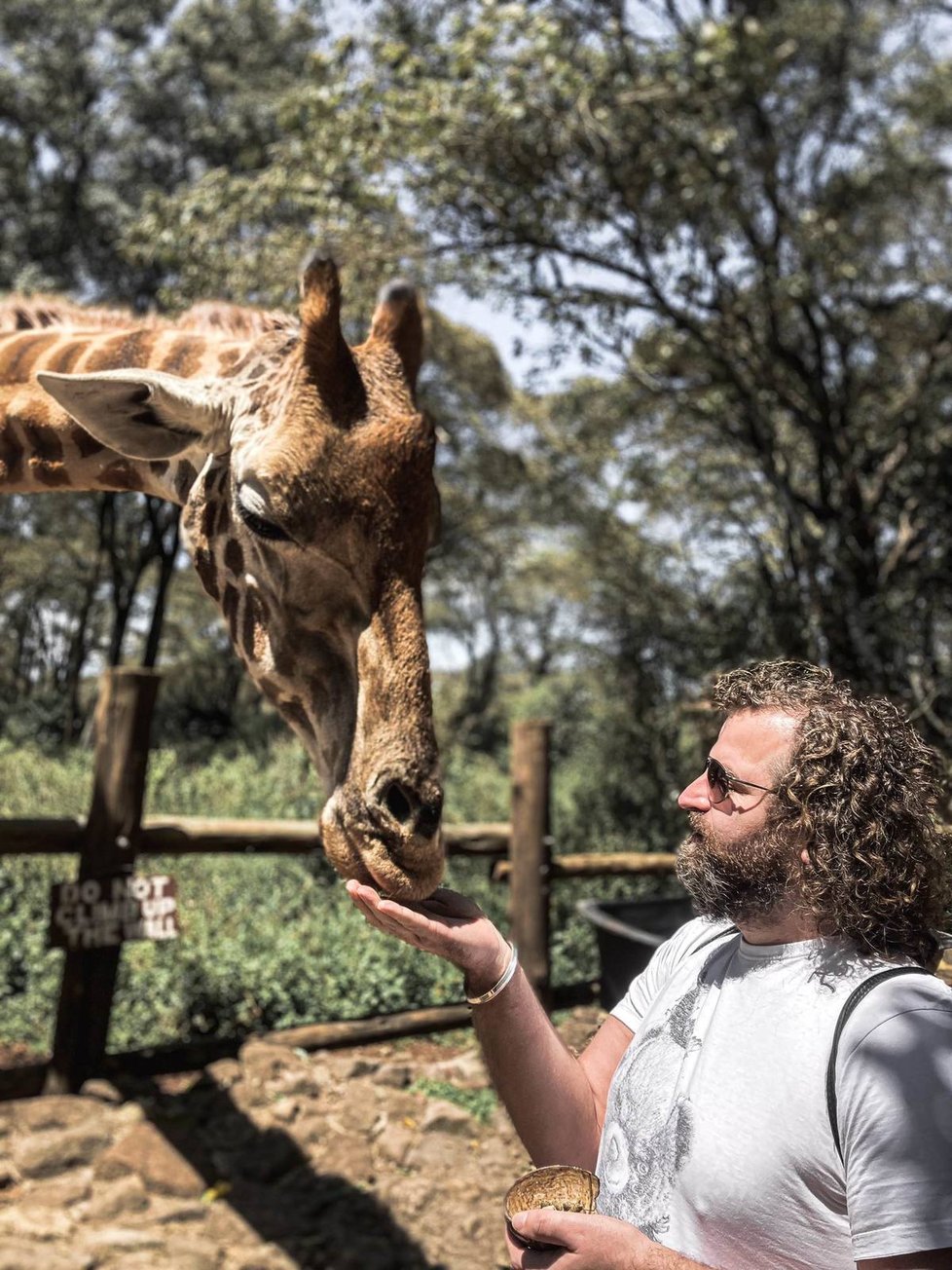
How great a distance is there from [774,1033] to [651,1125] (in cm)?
26

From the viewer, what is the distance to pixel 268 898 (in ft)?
22.5

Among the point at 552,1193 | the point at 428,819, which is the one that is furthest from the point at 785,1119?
the point at 428,819

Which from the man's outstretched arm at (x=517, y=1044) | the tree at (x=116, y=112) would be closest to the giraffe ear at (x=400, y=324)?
the man's outstretched arm at (x=517, y=1044)

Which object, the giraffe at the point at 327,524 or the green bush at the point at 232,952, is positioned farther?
the green bush at the point at 232,952

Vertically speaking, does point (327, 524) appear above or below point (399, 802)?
above

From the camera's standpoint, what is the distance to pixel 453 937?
171 cm

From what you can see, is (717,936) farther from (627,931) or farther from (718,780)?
(627,931)

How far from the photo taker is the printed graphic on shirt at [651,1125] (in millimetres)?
1476

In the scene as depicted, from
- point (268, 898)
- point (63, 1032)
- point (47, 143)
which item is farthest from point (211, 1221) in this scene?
point (47, 143)

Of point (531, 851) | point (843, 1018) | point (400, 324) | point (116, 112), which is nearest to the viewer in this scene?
point (843, 1018)

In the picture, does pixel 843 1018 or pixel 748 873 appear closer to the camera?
pixel 843 1018

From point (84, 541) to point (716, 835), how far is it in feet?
49.4

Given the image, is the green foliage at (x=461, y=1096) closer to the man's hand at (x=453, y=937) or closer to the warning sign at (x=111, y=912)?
the warning sign at (x=111, y=912)

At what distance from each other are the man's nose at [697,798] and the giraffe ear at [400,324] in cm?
134
